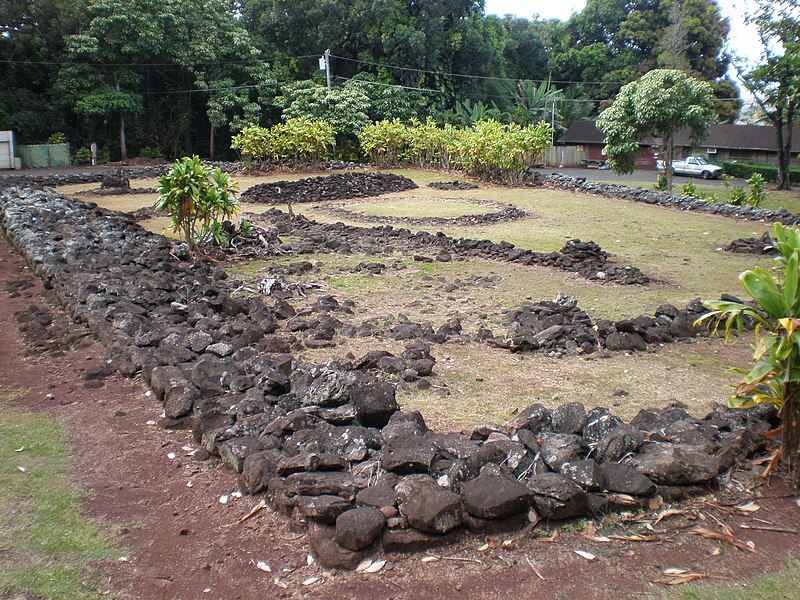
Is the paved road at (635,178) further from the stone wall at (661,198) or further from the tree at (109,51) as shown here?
the tree at (109,51)

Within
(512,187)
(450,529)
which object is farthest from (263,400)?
(512,187)

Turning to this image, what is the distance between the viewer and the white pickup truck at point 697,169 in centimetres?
3816

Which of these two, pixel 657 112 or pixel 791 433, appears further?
pixel 657 112

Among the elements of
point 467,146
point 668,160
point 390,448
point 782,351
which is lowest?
point 390,448

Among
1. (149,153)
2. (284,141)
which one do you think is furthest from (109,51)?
(284,141)

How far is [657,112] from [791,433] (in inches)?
791

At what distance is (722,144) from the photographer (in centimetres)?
4397

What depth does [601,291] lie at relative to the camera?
9867 mm

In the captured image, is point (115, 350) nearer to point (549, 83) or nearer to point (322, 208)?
point (322, 208)

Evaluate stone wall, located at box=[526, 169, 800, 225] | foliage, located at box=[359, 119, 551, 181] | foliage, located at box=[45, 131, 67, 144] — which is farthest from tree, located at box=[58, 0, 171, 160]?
stone wall, located at box=[526, 169, 800, 225]

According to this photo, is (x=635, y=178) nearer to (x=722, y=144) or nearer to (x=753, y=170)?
(x=753, y=170)

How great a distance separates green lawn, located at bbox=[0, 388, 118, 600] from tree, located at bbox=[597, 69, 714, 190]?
2108 cm

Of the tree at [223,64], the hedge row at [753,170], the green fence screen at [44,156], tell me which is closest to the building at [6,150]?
the green fence screen at [44,156]

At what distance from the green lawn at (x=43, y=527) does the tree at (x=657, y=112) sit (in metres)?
21.1
